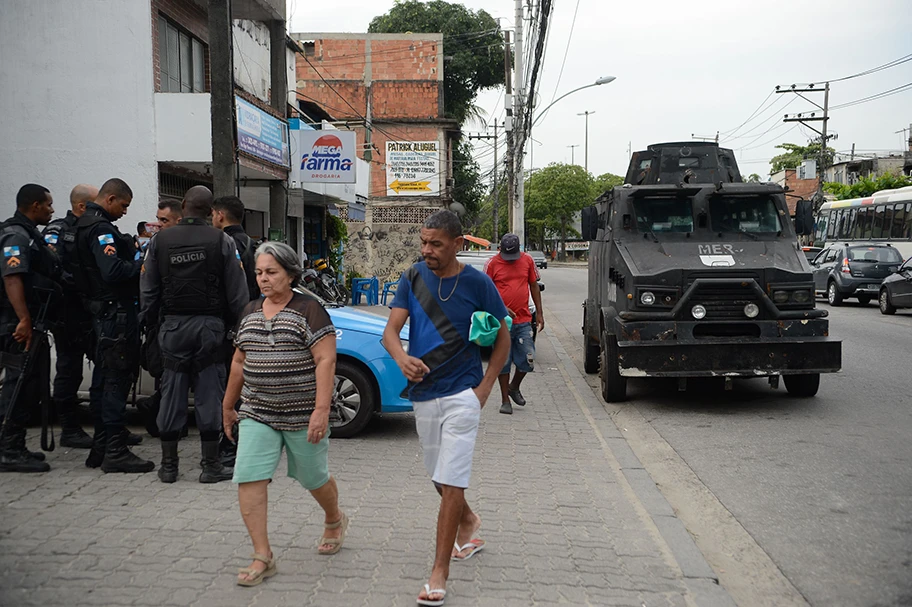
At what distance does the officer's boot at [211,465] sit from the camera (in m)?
5.70

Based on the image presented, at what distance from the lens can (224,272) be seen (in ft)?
18.4

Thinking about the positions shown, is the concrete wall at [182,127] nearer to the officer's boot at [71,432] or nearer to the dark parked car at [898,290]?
the officer's boot at [71,432]

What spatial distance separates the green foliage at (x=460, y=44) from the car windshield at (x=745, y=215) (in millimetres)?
37575

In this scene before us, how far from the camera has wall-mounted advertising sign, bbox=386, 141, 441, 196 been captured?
131ft

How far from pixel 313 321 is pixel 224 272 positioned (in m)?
1.69

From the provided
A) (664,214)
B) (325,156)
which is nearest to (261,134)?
(325,156)

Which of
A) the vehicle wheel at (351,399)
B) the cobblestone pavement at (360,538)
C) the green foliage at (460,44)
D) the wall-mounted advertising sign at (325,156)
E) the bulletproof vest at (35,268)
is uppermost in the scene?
the green foliage at (460,44)

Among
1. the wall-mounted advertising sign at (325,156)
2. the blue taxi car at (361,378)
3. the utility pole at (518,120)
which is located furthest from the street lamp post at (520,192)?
the blue taxi car at (361,378)

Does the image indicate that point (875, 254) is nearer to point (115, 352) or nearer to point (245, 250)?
point (245, 250)

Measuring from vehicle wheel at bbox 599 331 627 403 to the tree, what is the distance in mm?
67613

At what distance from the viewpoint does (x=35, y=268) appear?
590 cm

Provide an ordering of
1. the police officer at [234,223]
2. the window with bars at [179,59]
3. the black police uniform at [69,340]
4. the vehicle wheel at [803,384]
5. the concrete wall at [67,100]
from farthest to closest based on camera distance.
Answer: the window with bars at [179,59], the concrete wall at [67,100], the vehicle wheel at [803,384], the police officer at [234,223], the black police uniform at [69,340]

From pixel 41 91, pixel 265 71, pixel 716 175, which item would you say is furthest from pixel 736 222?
pixel 265 71

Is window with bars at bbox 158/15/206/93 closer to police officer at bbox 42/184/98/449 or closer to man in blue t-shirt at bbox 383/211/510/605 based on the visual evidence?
police officer at bbox 42/184/98/449
